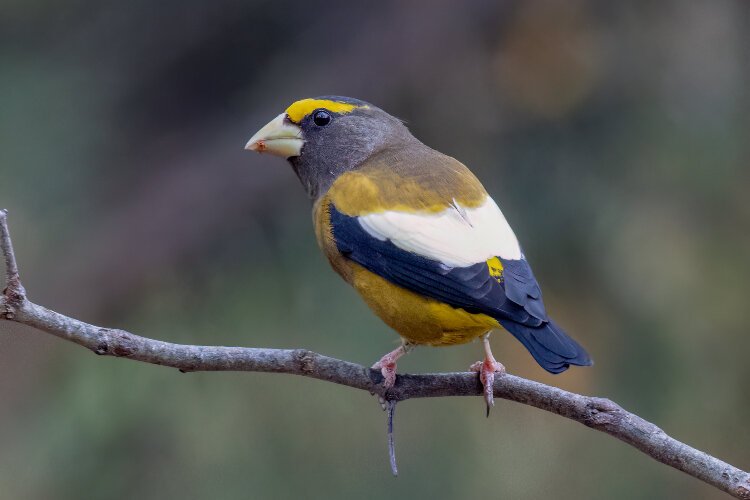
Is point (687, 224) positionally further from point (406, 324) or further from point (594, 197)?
point (406, 324)

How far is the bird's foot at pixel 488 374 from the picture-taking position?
3.08m

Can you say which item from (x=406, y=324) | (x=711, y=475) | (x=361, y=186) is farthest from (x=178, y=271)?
(x=711, y=475)

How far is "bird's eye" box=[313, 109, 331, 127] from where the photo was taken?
12.7 ft

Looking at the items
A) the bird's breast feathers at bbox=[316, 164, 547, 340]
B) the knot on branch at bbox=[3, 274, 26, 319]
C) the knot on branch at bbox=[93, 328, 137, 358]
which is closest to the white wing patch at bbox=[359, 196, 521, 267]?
the bird's breast feathers at bbox=[316, 164, 547, 340]

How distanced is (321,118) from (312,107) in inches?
2.0

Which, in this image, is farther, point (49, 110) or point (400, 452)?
point (49, 110)

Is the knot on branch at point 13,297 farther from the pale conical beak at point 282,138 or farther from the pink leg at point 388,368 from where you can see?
the pale conical beak at point 282,138

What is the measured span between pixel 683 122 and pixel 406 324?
2.70 meters

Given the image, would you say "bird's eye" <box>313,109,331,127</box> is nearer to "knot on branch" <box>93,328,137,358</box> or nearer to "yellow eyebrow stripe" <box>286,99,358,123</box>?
"yellow eyebrow stripe" <box>286,99,358,123</box>

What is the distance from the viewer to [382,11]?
5.87m

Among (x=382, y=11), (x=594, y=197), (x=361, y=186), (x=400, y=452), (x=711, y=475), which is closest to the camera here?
(x=711, y=475)

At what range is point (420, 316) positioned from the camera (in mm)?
3064

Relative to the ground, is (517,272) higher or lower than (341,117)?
lower

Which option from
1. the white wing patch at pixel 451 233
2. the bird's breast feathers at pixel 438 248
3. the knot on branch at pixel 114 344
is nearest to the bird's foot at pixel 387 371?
the bird's breast feathers at pixel 438 248
